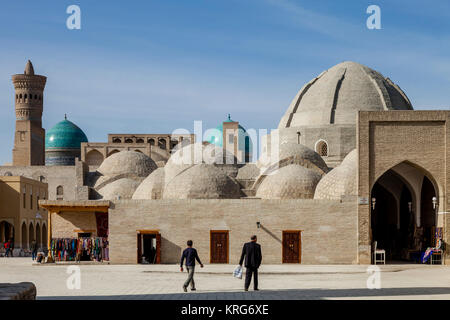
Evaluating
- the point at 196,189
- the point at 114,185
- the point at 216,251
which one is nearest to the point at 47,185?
the point at 114,185

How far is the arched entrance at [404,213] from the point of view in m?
26.2

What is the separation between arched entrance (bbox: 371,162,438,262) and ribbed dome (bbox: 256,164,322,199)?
107 inches

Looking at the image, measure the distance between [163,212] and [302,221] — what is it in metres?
4.88

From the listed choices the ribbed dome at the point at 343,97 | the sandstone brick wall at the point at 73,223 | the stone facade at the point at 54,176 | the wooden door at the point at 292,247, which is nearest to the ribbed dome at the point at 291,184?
the wooden door at the point at 292,247

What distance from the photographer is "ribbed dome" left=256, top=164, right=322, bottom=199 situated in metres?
28.2

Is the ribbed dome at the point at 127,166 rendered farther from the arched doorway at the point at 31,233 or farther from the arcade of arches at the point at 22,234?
the arched doorway at the point at 31,233

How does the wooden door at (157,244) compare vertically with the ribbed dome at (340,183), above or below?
below

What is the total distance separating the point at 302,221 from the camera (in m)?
24.3

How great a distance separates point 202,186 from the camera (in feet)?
91.3

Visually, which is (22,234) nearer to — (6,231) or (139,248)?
(6,231)

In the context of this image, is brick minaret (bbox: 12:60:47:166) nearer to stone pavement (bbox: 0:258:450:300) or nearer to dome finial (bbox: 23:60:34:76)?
dome finial (bbox: 23:60:34:76)

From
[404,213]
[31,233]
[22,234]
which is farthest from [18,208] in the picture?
[404,213]

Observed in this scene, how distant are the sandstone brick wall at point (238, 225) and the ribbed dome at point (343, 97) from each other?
1091 centimetres
